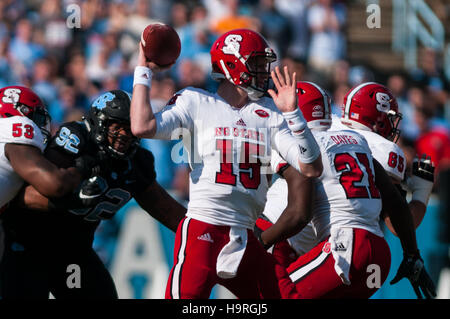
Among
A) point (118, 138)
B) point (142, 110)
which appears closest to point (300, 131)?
point (142, 110)

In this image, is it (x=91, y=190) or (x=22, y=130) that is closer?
(x=91, y=190)

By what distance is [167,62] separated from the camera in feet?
14.3

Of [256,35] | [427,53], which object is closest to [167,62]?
[256,35]

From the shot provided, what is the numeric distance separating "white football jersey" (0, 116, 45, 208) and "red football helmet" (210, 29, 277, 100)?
45.9 inches

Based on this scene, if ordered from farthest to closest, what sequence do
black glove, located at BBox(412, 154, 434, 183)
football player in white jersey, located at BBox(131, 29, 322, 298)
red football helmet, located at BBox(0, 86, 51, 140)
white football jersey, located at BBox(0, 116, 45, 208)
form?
1. black glove, located at BBox(412, 154, 434, 183)
2. red football helmet, located at BBox(0, 86, 51, 140)
3. white football jersey, located at BBox(0, 116, 45, 208)
4. football player in white jersey, located at BBox(131, 29, 322, 298)

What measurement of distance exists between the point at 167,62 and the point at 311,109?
1.24m

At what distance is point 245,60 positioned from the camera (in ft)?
14.8

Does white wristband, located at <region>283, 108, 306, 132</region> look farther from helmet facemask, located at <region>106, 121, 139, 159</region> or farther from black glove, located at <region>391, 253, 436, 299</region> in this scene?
black glove, located at <region>391, 253, 436, 299</region>

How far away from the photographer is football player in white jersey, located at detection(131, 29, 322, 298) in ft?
13.9

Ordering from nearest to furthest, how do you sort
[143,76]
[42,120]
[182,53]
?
1. [143,76]
2. [42,120]
3. [182,53]

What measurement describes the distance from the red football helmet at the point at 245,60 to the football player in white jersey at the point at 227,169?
0.01 metres

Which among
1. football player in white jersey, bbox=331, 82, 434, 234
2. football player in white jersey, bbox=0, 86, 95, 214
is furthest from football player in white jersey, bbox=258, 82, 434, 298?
football player in white jersey, bbox=0, 86, 95, 214

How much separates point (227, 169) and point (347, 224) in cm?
99

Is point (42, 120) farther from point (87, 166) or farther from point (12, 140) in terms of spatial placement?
point (87, 166)
